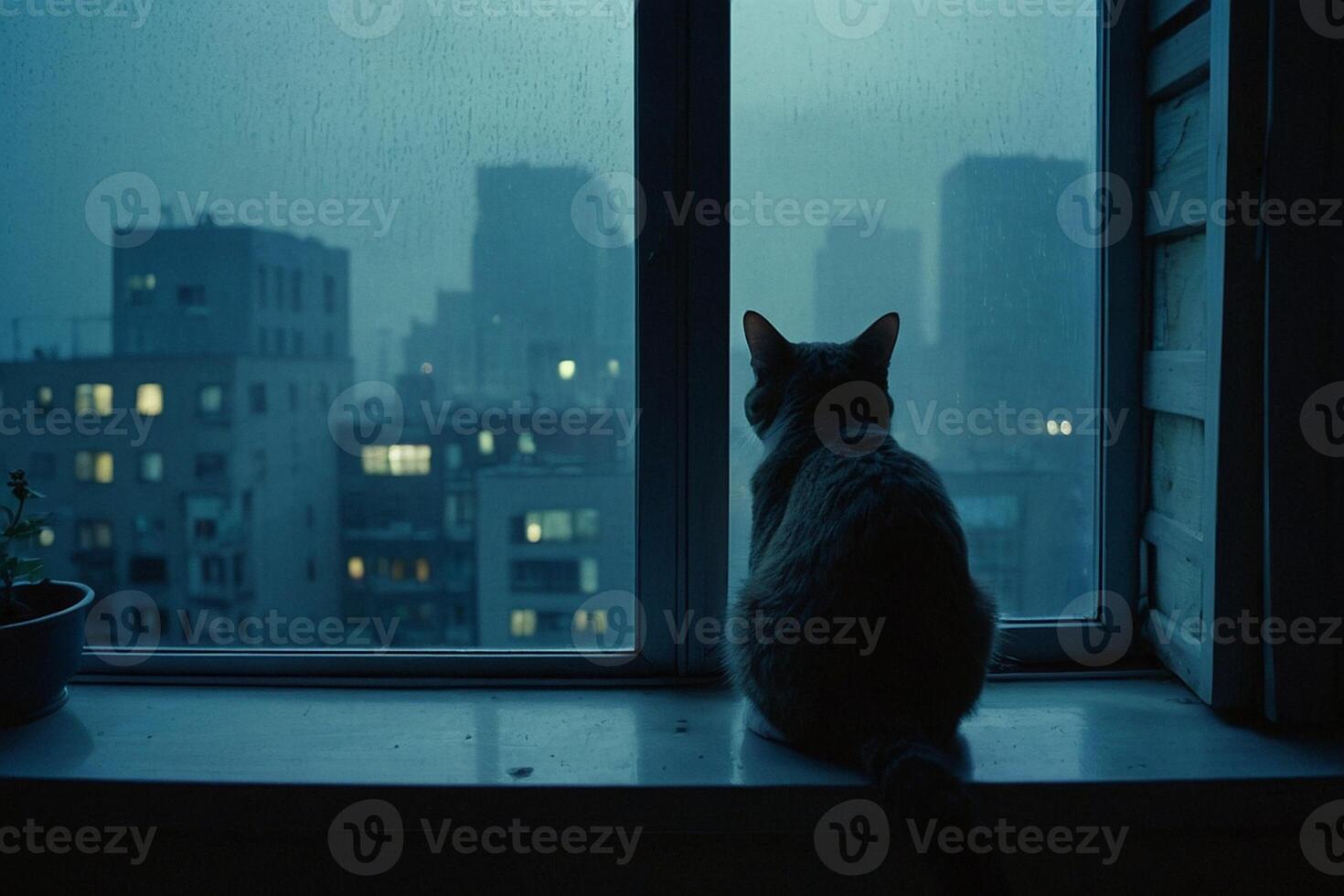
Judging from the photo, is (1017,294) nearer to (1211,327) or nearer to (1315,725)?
(1211,327)

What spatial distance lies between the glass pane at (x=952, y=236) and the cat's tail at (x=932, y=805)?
48 centimetres

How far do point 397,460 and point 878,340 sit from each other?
0.79 m

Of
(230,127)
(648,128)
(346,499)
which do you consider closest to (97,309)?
(230,127)

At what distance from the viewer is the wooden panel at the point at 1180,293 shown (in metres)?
1.26

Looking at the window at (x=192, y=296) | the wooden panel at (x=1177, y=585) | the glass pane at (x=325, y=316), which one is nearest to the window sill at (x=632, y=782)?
the wooden panel at (x=1177, y=585)

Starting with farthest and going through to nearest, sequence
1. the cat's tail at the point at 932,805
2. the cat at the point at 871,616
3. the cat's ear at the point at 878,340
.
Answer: the cat's ear at the point at 878,340 < the cat at the point at 871,616 < the cat's tail at the point at 932,805

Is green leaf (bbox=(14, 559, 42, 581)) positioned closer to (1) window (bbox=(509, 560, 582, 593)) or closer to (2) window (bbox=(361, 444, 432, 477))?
(2) window (bbox=(361, 444, 432, 477))

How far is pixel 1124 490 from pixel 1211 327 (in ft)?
1.13

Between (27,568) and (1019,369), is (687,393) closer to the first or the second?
(1019,369)

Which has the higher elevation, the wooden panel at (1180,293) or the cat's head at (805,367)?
the wooden panel at (1180,293)

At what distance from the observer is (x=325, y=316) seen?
137 centimetres

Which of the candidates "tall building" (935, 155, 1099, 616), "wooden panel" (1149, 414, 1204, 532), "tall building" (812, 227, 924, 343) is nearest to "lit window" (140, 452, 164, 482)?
"tall building" (812, 227, 924, 343)

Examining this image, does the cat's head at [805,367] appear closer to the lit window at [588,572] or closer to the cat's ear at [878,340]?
the cat's ear at [878,340]

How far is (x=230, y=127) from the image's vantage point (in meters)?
1.37
